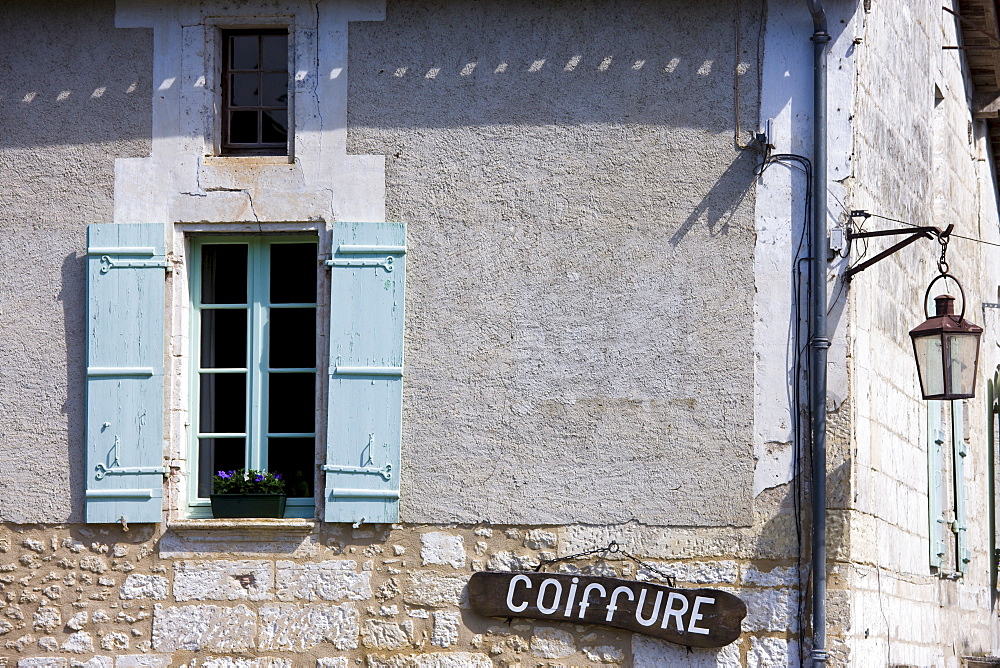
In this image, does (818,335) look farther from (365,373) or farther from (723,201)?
(365,373)

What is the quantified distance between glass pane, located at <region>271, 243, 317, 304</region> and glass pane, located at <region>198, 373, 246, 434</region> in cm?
44

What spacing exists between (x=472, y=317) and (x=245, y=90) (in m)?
1.66

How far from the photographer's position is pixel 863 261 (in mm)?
6871

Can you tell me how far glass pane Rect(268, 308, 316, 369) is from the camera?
698 centimetres

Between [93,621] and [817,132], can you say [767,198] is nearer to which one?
[817,132]

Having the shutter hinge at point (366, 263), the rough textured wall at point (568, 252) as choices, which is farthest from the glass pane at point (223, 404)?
the rough textured wall at point (568, 252)

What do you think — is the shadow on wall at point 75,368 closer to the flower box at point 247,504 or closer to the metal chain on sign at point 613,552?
the flower box at point 247,504

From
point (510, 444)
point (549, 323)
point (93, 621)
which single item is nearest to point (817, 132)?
point (549, 323)

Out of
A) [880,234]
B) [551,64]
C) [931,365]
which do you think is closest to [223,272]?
[551,64]

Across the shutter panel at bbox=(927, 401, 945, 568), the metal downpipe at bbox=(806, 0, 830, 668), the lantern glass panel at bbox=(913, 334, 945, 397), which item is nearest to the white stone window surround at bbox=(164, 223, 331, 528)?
the metal downpipe at bbox=(806, 0, 830, 668)

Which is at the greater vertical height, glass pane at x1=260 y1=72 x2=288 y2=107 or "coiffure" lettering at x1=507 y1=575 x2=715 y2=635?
glass pane at x1=260 y1=72 x2=288 y2=107

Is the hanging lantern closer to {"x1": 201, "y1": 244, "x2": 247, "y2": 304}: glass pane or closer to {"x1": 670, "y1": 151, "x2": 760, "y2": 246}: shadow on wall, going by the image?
{"x1": 670, "y1": 151, "x2": 760, "y2": 246}: shadow on wall

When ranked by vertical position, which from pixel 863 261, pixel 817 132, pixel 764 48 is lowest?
pixel 863 261

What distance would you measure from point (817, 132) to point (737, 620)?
7.34ft
